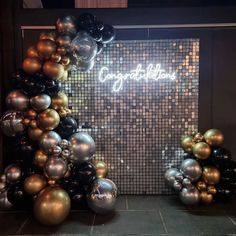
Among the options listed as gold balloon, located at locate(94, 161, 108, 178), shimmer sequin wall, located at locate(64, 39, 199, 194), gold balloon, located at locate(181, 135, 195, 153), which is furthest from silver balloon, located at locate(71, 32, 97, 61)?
gold balloon, located at locate(181, 135, 195, 153)

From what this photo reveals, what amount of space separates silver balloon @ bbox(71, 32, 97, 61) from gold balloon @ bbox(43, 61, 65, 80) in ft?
0.73

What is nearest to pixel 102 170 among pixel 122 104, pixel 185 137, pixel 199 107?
pixel 122 104

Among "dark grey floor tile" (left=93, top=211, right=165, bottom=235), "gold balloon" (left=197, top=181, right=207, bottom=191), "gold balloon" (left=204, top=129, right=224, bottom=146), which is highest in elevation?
"gold balloon" (left=204, top=129, right=224, bottom=146)

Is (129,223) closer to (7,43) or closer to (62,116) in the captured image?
(62,116)

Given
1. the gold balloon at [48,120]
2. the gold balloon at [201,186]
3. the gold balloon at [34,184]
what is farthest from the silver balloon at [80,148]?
the gold balloon at [201,186]

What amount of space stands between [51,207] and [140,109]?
1.59m

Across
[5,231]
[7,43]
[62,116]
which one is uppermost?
[7,43]

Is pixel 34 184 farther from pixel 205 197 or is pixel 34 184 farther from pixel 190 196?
pixel 205 197

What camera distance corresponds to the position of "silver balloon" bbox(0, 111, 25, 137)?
2.86 m

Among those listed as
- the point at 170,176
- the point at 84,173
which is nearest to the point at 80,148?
the point at 84,173

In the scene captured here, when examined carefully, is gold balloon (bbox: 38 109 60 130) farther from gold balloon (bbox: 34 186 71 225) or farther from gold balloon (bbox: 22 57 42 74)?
gold balloon (bbox: 34 186 71 225)

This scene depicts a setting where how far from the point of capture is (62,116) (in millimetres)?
3018

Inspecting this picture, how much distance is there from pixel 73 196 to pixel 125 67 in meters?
1.66

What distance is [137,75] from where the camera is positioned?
3.40 metres
